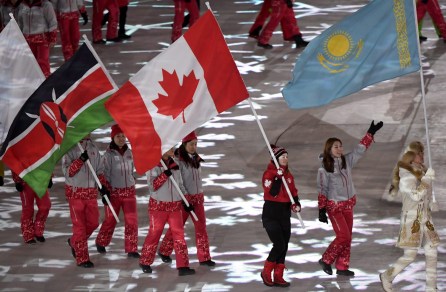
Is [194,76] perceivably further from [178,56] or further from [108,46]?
[108,46]

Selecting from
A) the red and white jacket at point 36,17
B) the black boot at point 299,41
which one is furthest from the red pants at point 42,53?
the black boot at point 299,41

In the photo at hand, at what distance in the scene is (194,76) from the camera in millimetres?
16844

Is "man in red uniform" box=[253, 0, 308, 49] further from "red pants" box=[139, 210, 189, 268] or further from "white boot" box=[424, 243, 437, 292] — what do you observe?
"white boot" box=[424, 243, 437, 292]

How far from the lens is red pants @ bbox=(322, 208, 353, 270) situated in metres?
17.2

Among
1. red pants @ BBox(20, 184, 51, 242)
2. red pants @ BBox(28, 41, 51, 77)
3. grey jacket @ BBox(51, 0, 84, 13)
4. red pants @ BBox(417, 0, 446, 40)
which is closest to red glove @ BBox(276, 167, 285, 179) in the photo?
red pants @ BBox(20, 184, 51, 242)

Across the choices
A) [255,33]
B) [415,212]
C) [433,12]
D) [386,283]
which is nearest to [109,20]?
[255,33]

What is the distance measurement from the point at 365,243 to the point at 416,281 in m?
1.48

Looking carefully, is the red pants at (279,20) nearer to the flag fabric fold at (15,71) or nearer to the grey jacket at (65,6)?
the grey jacket at (65,6)

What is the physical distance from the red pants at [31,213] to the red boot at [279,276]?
11.6 ft

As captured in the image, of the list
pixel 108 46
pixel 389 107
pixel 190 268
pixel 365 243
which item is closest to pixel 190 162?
pixel 190 268

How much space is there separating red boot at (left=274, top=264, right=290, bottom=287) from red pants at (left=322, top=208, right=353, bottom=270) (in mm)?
604

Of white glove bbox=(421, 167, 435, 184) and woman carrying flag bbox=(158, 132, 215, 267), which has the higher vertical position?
white glove bbox=(421, 167, 435, 184)

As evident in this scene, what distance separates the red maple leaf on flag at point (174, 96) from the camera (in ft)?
54.9

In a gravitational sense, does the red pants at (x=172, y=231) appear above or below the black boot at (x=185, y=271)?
above
